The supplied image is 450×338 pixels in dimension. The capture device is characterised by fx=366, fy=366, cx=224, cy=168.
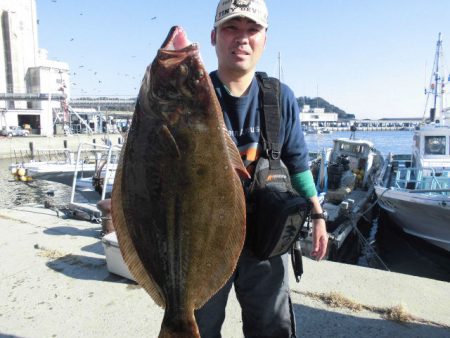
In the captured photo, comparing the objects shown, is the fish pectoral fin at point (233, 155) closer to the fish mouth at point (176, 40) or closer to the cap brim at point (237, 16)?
the fish mouth at point (176, 40)

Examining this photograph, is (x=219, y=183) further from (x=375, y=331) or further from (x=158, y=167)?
(x=375, y=331)

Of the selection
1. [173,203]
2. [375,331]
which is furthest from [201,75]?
[375,331]

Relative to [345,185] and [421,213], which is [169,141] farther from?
[345,185]

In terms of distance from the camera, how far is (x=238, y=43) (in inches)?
77.8

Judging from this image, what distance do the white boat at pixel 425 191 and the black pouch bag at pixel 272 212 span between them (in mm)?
7480

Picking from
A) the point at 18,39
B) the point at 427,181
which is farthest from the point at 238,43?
the point at 18,39

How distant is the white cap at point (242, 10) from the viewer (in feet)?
6.24

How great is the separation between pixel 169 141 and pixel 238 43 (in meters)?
0.73

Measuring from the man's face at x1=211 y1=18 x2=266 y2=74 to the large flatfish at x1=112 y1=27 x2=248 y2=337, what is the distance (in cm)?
41

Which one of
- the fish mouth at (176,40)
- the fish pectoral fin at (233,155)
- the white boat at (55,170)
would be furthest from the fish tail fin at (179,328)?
the white boat at (55,170)

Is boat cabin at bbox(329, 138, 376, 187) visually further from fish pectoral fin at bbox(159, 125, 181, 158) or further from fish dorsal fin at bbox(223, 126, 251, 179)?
fish pectoral fin at bbox(159, 125, 181, 158)

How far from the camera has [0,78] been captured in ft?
214

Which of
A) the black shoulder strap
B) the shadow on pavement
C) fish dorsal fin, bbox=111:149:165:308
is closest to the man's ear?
the black shoulder strap

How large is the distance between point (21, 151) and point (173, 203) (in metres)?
40.0
